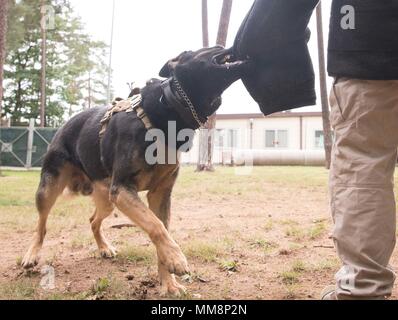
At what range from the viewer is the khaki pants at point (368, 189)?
2.16 m

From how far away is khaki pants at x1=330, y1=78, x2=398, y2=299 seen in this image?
216 cm

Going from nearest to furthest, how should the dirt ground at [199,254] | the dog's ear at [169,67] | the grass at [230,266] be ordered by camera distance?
the dirt ground at [199,254] → the dog's ear at [169,67] → the grass at [230,266]

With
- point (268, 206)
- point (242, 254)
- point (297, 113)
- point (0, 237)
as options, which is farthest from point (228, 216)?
point (297, 113)

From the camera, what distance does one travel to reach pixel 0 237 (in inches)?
208

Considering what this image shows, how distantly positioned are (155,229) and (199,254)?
1.28 metres

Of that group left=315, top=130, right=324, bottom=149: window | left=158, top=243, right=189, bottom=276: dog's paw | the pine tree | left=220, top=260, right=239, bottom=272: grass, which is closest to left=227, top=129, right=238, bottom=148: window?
left=315, top=130, right=324, bottom=149: window

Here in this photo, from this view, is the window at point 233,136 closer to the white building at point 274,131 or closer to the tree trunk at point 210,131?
the white building at point 274,131

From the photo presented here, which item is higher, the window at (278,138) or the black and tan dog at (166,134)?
the black and tan dog at (166,134)

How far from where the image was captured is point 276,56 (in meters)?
2.87

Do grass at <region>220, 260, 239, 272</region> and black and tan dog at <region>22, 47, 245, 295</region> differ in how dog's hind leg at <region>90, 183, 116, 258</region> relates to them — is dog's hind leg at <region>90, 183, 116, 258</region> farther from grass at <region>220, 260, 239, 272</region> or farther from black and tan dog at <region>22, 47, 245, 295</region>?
grass at <region>220, 260, 239, 272</region>

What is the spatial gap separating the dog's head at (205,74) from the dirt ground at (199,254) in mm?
1311

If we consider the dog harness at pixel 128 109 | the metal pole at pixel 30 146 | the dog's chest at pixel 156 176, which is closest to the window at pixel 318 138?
the metal pole at pixel 30 146

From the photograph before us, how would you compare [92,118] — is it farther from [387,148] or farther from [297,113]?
[297,113]

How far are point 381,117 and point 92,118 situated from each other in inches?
105
